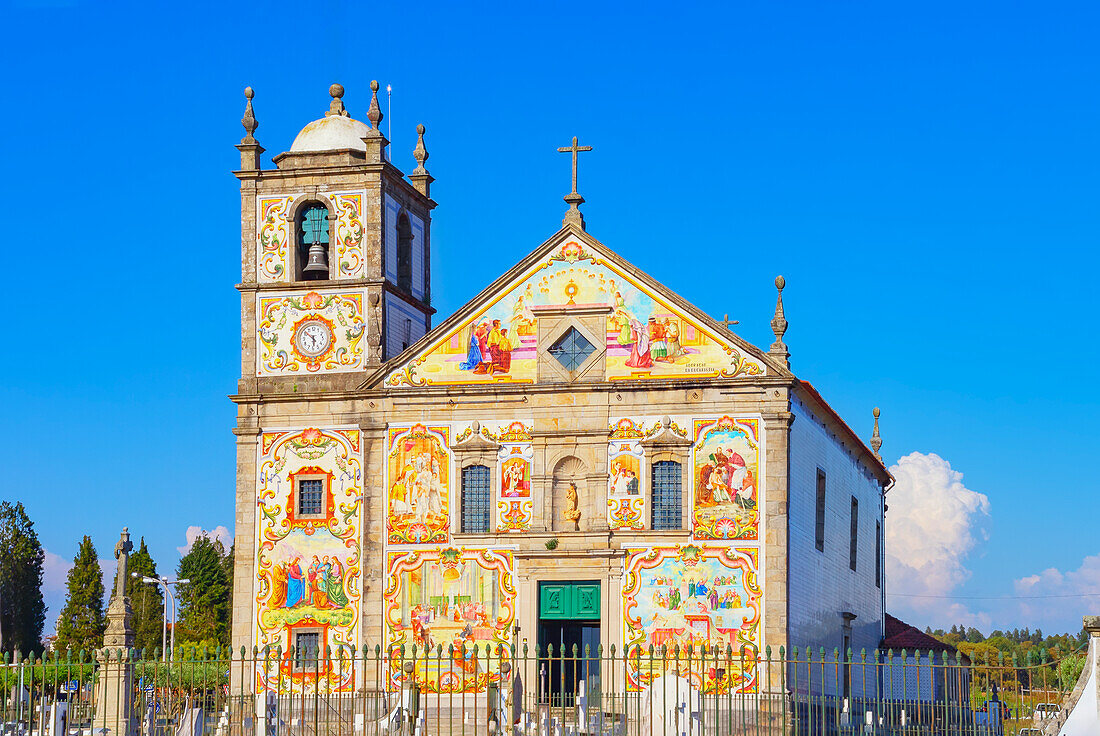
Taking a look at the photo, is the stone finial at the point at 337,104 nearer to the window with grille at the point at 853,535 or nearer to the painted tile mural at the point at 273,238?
the painted tile mural at the point at 273,238

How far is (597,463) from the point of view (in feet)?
119

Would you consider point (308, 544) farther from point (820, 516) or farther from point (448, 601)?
point (820, 516)

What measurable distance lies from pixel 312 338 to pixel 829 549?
1394cm

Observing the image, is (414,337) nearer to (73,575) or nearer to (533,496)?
(533,496)

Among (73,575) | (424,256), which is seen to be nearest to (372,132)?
(424,256)

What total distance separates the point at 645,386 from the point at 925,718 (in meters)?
14.8

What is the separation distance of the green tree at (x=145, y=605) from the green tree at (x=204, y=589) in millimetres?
1782

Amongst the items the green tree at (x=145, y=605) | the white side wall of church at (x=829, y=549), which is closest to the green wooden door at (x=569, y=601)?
the white side wall of church at (x=829, y=549)

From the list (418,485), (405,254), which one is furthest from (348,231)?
(418,485)

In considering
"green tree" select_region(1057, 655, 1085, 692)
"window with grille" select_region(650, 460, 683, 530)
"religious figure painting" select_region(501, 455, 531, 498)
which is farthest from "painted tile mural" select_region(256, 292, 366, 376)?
"green tree" select_region(1057, 655, 1085, 692)

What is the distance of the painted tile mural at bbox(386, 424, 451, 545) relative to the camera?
36844 millimetres

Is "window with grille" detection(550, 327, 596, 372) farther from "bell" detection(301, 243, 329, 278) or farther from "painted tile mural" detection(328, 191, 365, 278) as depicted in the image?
"bell" detection(301, 243, 329, 278)

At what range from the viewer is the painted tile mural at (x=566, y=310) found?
119ft

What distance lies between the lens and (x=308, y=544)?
37.4 metres
